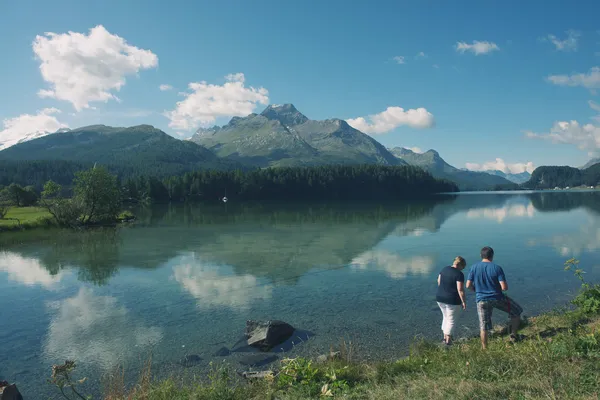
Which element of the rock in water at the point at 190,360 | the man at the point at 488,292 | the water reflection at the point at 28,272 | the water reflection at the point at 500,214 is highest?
the man at the point at 488,292

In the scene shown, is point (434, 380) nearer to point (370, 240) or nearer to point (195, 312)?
point (195, 312)

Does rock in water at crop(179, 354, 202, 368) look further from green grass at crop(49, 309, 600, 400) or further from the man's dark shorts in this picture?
the man's dark shorts

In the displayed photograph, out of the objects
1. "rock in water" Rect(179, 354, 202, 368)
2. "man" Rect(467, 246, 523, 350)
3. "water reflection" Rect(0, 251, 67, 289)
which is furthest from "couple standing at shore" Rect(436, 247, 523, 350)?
"water reflection" Rect(0, 251, 67, 289)

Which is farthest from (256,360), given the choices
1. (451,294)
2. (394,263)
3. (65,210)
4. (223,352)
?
(65,210)

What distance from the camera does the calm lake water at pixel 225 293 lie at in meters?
17.2

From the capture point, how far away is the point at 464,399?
338 inches

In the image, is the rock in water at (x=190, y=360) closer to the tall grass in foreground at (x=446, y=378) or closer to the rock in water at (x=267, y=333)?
the tall grass in foreground at (x=446, y=378)

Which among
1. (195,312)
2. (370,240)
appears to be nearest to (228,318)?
(195,312)

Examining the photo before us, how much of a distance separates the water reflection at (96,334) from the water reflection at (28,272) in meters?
7.59

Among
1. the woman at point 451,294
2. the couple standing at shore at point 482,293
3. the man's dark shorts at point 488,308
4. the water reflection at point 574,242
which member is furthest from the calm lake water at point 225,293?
the man's dark shorts at point 488,308

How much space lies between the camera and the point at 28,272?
3456 centimetres

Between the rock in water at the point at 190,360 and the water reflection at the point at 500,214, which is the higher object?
the water reflection at the point at 500,214

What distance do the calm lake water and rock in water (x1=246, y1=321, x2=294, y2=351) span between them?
2.79ft

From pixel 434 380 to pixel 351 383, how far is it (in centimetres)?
229
